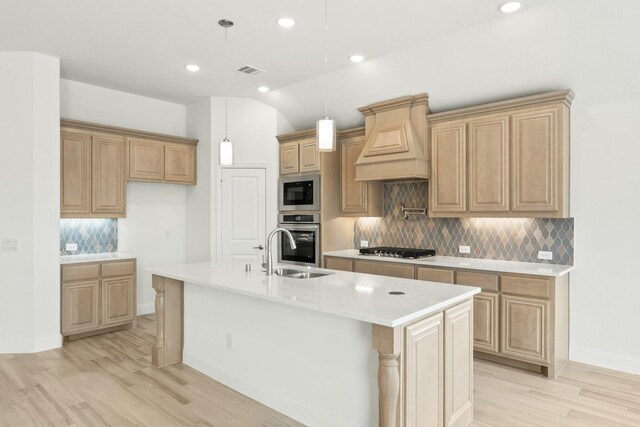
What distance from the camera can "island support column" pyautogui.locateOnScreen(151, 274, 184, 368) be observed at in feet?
12.2

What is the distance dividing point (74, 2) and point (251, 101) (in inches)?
108

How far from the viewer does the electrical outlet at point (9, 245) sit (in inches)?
162

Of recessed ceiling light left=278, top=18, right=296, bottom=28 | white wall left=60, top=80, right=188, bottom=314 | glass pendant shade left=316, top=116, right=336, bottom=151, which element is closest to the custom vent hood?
recessed ceiling light left=278, top=18, right=296, bottom=28

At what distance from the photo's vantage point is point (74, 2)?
10.4 ft

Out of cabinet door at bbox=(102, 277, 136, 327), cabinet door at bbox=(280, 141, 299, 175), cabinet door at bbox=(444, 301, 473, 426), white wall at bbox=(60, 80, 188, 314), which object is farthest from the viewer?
cabinet door at bbox=(280, 141, 299, 175)

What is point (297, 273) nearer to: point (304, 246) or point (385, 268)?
point (385, 268)

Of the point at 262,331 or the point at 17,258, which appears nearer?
the point at 262,331

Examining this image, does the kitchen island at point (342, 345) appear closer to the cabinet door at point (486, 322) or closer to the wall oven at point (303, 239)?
the cabinet door at point (486, 322)

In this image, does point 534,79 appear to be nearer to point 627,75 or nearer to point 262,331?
point 627,75

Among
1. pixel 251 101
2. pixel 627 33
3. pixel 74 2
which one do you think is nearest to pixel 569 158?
pixel 627 33

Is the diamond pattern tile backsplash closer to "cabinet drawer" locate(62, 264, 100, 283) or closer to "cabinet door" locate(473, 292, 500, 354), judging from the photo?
"cabinet door" locate(473, 292, 500, 354)

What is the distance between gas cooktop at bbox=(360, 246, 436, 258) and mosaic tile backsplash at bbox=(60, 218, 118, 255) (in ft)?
10.5

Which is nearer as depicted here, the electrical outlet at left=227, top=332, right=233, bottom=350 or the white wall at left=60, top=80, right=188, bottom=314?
the electrical outlet at left=227, top=332, right=233, bottom=350

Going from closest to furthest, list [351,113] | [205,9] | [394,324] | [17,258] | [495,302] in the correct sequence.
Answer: [394,324], [205,9], [495,302], [17,258], [351,113]
